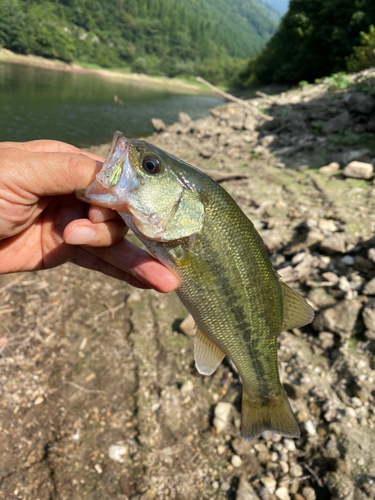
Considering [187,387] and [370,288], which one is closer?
[187,387]

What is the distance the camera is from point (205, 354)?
2.65 metres

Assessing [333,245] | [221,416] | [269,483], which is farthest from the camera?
[333,245]

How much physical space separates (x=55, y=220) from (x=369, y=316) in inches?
153

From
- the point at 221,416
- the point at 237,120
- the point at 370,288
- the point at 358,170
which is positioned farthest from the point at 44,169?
the point at 237,120

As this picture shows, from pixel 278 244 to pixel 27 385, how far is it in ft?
15.7

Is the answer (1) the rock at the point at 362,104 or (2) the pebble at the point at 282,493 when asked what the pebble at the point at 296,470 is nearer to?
(2) the pebble at the point at 282,493

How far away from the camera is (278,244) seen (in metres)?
6.22

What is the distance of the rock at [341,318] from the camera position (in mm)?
4145

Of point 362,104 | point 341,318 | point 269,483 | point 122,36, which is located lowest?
point 122,36

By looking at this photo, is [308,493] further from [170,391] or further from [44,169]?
[44,169]

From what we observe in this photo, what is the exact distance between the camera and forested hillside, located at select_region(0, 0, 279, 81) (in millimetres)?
67500

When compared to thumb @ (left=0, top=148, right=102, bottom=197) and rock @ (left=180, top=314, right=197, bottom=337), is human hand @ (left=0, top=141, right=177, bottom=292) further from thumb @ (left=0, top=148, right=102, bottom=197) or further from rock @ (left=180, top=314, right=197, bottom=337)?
rock @ (left=180, top=314, right=197, bottom=337)

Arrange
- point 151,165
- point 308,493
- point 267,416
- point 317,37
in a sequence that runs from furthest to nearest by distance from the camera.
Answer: point 317,37
point 308,493
point 267,416
point 151,165

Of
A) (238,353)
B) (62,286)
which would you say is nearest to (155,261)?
(238,353)
